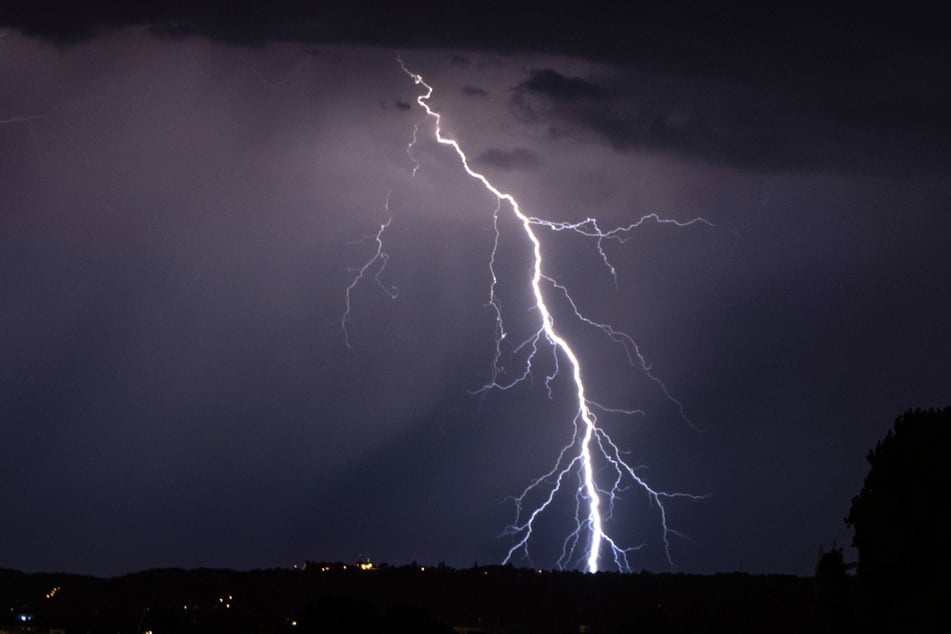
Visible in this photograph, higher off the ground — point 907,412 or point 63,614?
point 63,614

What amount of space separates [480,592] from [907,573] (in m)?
58.9

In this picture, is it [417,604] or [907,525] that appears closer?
[907,525]

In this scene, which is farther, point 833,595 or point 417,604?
point 417,604

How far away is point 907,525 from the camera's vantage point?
143 ft

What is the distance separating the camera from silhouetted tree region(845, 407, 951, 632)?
4216 cm

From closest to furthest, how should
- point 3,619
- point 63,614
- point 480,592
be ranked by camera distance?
point 3,619 → point 63,614 → point 480,592

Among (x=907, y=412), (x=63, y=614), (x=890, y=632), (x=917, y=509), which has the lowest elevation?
(x=890, y=632)

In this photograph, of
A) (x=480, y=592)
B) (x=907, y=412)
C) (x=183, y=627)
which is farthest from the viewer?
(x=480, y=592)

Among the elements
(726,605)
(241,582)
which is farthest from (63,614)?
(726,605)

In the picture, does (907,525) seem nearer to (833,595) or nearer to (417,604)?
(833,595)

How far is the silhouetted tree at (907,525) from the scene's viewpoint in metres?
42.2

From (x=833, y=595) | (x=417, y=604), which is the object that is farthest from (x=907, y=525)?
(x=417, y=604)

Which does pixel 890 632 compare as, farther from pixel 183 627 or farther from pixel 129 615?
pixel 129 615

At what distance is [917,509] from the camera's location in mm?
43656
